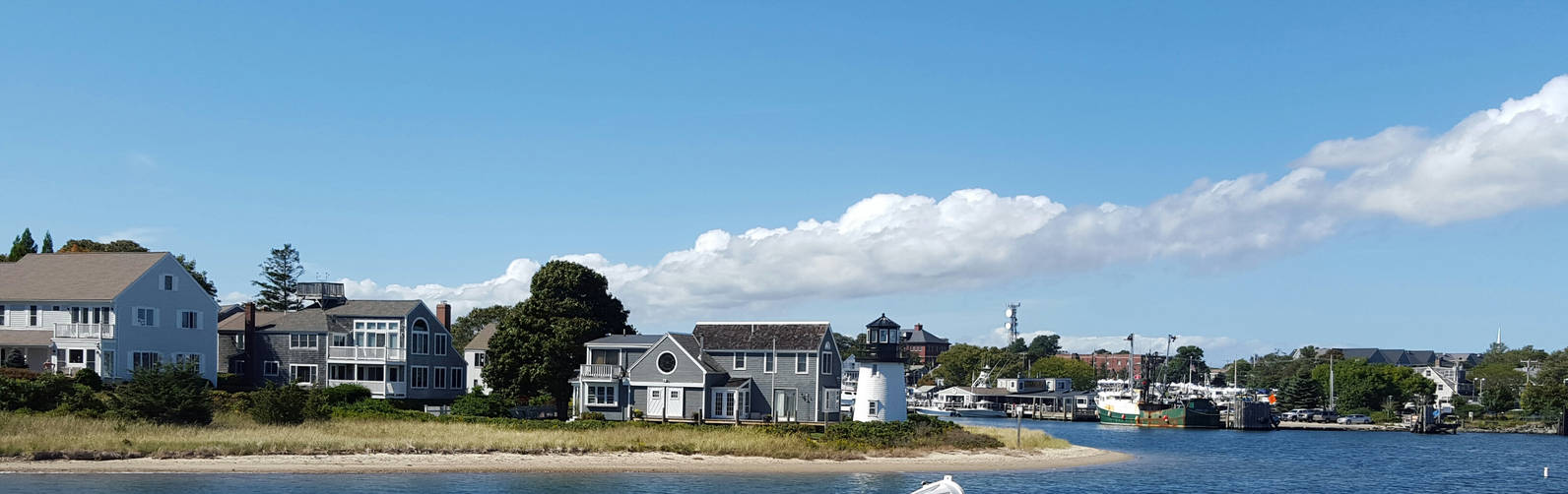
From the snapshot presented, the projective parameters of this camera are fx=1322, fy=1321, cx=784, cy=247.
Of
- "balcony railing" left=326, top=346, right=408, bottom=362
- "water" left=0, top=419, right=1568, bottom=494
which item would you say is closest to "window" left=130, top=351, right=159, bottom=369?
"balcony railing" left=326, top=346, right=408, bottom=362

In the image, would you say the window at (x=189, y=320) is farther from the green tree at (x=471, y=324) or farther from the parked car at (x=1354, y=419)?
the parked car at (x=1354, y=419)

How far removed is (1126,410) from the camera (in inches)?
5020

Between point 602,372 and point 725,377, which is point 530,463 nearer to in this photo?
point 602,372

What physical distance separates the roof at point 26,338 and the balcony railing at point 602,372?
27.0 m

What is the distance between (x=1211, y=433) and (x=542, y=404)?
203ft

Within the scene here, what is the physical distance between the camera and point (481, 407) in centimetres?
6581

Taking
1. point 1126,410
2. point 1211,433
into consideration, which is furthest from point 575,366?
point 1126,410

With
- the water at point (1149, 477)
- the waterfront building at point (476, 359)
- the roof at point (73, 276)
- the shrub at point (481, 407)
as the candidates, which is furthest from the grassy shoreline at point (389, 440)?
the waterfront building at point (476, 359)

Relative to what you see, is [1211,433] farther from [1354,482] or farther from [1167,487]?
[1167,487]

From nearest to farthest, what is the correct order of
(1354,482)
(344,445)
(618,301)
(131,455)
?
1. (131,455)
2. (344,445)
3. (1354,482)
4. (618,301)

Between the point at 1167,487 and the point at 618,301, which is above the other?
the point at 618,301

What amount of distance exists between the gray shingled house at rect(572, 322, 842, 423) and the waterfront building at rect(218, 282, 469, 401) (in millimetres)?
14333

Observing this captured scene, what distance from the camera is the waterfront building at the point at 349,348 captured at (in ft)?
257

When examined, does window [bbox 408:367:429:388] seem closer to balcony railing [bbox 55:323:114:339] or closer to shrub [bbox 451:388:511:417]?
shrub [bbox 451:388:511:417]
